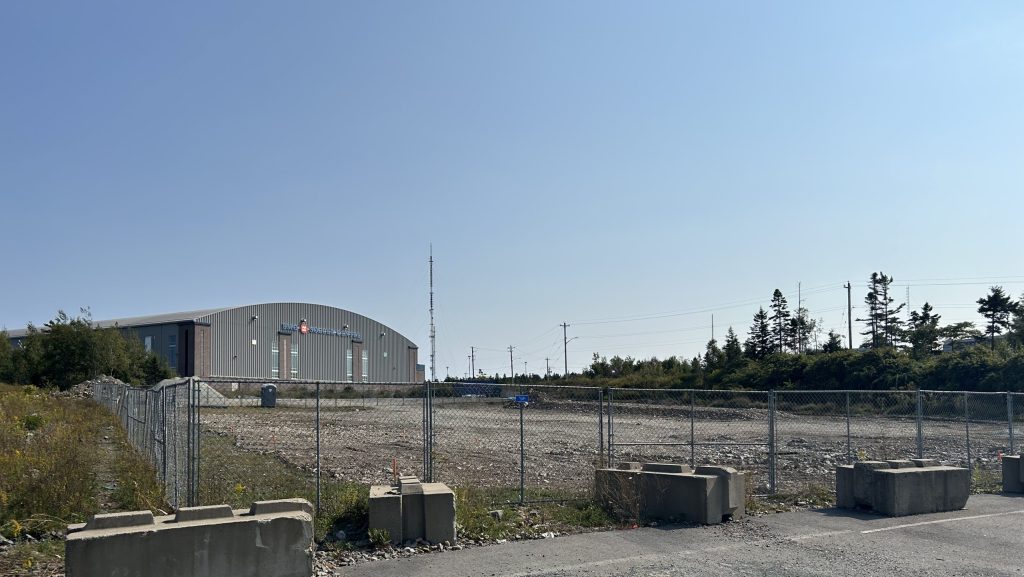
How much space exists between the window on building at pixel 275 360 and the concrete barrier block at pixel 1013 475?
2589 inches

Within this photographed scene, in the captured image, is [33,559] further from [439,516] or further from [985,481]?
[985,481]

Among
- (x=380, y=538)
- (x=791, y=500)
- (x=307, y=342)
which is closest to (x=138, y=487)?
(x=380, y=538)

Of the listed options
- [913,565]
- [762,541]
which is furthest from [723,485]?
[913,565]

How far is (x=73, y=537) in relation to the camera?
7.68m

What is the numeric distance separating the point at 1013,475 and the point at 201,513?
15.0m

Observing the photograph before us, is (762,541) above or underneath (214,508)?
underneath

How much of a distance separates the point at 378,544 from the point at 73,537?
3.59 m

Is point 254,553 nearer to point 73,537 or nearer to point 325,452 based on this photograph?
point 73,537

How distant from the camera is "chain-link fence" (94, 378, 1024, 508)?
41.3 ft

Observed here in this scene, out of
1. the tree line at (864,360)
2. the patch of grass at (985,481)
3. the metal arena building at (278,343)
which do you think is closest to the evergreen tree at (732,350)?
the tree line at (864,360)

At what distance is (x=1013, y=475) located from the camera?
15820 millimetres

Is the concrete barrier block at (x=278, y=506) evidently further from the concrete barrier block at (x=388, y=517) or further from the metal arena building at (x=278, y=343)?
the metal arena building at (x=278, y=343)

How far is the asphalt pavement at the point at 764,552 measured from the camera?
9359 mm

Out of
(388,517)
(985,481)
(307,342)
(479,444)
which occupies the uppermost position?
(307,342)
